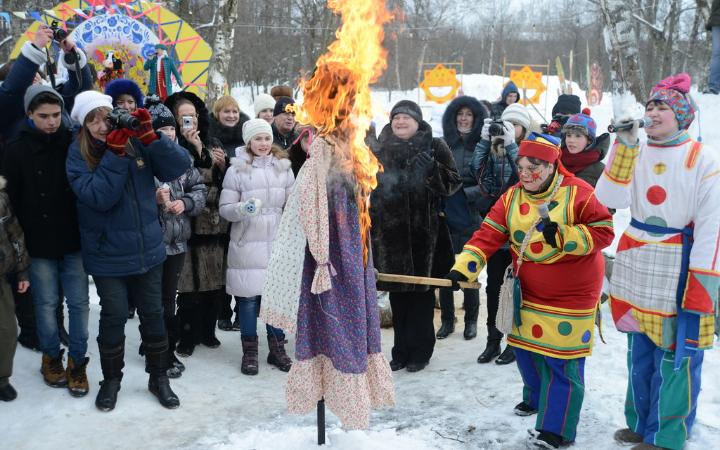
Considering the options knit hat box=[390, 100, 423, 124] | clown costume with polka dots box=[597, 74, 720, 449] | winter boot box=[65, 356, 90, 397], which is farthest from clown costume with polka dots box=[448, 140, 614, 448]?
winter boot box=[65, 356, 90, 397]

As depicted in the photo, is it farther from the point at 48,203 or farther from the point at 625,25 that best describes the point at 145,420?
the point at 625,25

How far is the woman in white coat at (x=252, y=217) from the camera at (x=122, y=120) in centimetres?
141

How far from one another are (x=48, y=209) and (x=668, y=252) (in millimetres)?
3898

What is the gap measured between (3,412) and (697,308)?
14.2ft

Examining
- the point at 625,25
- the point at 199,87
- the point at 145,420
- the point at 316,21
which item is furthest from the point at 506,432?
the point at 316,21

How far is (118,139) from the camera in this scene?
3908 mm

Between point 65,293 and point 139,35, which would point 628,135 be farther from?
point 139,35

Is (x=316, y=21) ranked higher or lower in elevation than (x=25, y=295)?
higher

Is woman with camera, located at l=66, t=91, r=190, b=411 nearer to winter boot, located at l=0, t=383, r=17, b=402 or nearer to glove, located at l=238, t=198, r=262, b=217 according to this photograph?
winter boot, located at l=0, t=383, r=17, b=402

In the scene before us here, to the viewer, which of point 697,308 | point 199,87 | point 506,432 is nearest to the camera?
point 697,308

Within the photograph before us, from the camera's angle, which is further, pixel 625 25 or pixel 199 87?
pixel 625 25

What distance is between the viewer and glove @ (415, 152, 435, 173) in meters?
4.94

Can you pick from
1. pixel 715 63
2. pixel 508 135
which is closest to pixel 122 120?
pixel 508 135

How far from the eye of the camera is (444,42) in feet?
157
